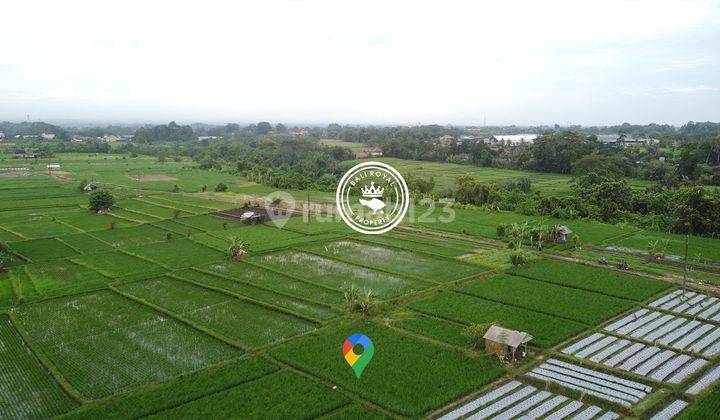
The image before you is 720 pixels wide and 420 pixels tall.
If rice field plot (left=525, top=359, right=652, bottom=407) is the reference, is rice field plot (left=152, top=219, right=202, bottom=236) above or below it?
above

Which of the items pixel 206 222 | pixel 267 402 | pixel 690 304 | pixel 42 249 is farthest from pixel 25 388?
pixel 690 304

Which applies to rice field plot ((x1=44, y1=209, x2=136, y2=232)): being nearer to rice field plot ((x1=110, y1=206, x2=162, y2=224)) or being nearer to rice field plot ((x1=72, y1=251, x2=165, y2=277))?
rice field plot ((x1=110, y1=206, x2=162, y2=224))

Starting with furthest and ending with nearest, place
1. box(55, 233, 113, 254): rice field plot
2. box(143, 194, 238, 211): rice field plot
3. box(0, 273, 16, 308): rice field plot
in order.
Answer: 1. box(143, 194, 238, 211): rice field plot
2. box(55, 233, 113, 254): rice field plot
3. box(0, 273, 16, 308): rice field plot

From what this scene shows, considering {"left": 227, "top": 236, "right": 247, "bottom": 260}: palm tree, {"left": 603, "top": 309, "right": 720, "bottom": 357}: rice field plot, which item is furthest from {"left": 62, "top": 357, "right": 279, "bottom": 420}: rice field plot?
{"left": 603, "top": 309, "right": 720, "bottom": 357}: rice field plot

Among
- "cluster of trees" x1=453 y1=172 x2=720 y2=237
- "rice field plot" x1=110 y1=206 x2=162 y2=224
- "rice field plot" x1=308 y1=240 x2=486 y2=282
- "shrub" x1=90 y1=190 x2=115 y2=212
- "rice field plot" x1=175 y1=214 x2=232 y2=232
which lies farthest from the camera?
"shrub" x1=90 y1=190 x2=115 y2=212

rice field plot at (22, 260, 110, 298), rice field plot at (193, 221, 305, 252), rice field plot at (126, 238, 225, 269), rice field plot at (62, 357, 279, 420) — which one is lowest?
rice field plot at (62, 357, 279, 420)
